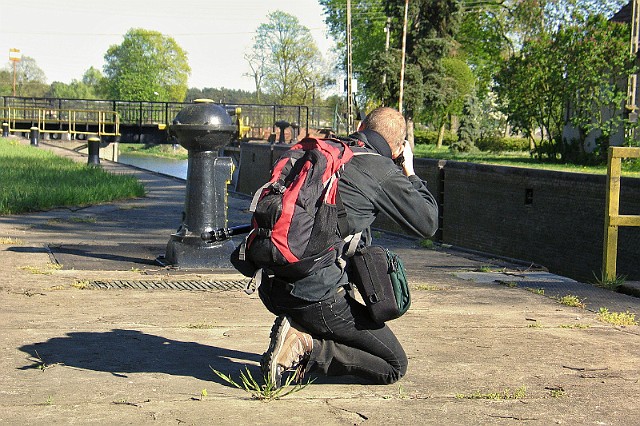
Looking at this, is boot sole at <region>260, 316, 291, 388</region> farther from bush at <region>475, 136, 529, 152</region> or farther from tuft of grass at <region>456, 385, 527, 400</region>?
bush at <region>475, 136, 529, 152</region>

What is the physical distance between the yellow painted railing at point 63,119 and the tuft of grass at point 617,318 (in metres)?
49.2

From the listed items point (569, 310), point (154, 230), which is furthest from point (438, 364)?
point (154, 230)

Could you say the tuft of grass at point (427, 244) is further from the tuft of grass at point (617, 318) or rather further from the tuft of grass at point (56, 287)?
the tuft of grass at point (56, 287)

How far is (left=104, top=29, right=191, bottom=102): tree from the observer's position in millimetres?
121250

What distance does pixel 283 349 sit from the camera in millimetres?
4711

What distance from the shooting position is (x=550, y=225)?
1207 cm

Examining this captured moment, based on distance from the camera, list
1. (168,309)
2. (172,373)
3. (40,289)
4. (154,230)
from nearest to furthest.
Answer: (172,373), (168,309), (40,289), (154,230)

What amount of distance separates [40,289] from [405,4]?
171ft

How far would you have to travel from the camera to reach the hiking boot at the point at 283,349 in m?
4.69

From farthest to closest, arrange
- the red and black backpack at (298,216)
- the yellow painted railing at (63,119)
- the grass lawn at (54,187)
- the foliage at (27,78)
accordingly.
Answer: the foliage at (27,78) < the yellow painted railing at (63,119) < the grass lawn at (54,187) < the red and black backpack at (298,216)

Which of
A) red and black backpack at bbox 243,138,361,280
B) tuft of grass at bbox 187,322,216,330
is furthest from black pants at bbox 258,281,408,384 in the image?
tuft of grass at bbox 187,322,216,330

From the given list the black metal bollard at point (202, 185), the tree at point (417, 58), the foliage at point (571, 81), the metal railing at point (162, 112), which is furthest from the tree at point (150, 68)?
the black metal bollard at point (202, 185)

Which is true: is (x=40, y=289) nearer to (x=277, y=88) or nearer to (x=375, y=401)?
(x=375, y=401)

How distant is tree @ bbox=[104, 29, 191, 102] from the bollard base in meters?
113
